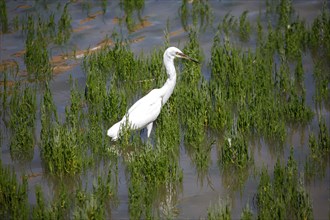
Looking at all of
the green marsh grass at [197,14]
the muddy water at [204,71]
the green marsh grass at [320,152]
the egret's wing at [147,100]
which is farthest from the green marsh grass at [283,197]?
the green marsh grass at [197,14]

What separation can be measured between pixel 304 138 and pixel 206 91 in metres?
1.48

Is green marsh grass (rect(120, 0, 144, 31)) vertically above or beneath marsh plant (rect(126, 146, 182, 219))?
above

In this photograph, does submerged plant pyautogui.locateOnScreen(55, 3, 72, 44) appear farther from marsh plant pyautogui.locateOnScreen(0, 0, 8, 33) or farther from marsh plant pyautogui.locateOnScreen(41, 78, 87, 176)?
marsh plant pyautogui.locateOnScreen(41, 78, 87, 176)

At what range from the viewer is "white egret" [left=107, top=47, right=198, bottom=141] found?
30.9 ft

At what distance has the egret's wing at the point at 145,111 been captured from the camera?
31.7ft

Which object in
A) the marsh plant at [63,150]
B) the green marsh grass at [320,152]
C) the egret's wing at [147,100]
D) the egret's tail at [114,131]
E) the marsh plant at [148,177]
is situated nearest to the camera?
the marsh plant at [148,177]

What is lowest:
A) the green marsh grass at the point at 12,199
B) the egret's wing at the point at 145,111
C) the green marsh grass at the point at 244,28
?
the green marsh grass at the point at 12,199

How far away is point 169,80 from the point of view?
33.4 feet

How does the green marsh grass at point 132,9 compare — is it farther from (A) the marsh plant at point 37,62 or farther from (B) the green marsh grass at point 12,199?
(B) the green marsh grass at point 12,199

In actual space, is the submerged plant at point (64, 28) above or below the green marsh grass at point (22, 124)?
above

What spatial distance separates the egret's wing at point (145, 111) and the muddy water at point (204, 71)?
708 millimetres

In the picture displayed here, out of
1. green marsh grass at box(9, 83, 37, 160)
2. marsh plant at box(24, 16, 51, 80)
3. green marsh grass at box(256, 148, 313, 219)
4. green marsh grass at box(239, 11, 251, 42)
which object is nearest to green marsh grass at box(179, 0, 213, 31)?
green marsh grass at box(239, 11, 251, 42)

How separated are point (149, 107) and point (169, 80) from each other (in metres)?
0.61

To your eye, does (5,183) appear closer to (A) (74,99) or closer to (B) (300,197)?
(A) (74,99)
